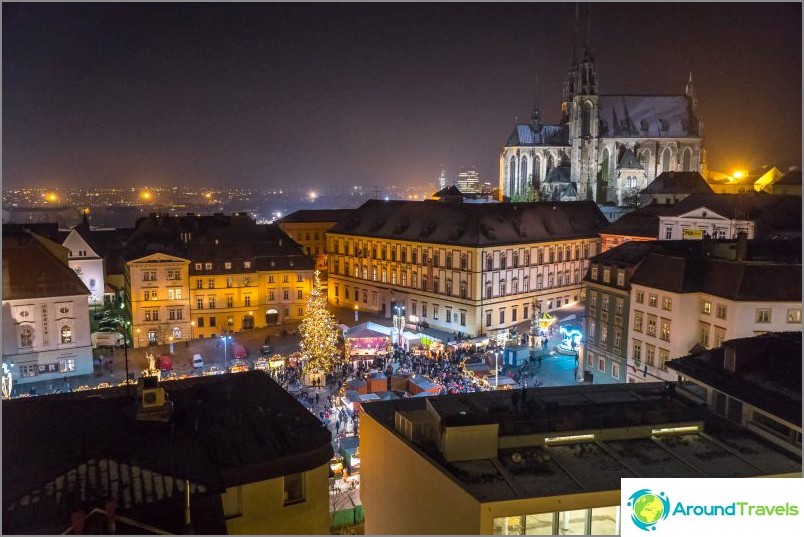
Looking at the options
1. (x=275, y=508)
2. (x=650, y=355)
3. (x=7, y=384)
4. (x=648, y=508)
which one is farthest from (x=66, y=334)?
(x=648, y=508)

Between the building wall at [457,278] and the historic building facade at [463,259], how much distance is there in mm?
81

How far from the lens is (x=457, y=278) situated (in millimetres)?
53656

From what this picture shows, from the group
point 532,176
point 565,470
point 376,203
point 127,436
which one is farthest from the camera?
point 532,176

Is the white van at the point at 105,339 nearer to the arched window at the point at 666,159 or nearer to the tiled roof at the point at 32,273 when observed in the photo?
the tiled roof at the point at 32,273

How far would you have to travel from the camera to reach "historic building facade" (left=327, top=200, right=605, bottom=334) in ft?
175

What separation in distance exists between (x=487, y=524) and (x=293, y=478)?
12.5 ft

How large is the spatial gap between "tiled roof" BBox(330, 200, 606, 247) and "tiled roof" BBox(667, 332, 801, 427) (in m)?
33.8

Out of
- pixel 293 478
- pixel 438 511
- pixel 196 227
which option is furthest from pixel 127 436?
pixel 196 227

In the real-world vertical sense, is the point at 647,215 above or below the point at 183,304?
above

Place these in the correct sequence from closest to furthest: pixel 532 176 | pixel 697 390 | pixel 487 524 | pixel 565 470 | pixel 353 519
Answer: pixel 487 524 → pixel 565 470 → pixel 697 390 → pixel 353 519 → pixel 532 176

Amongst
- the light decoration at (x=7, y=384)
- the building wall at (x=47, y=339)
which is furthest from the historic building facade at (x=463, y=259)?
the light decoration at (x=7, y=384)

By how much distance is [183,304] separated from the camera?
164ft

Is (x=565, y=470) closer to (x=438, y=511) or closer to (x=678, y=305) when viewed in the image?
(x=438, y=511)

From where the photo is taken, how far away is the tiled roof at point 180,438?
11.3 meters
